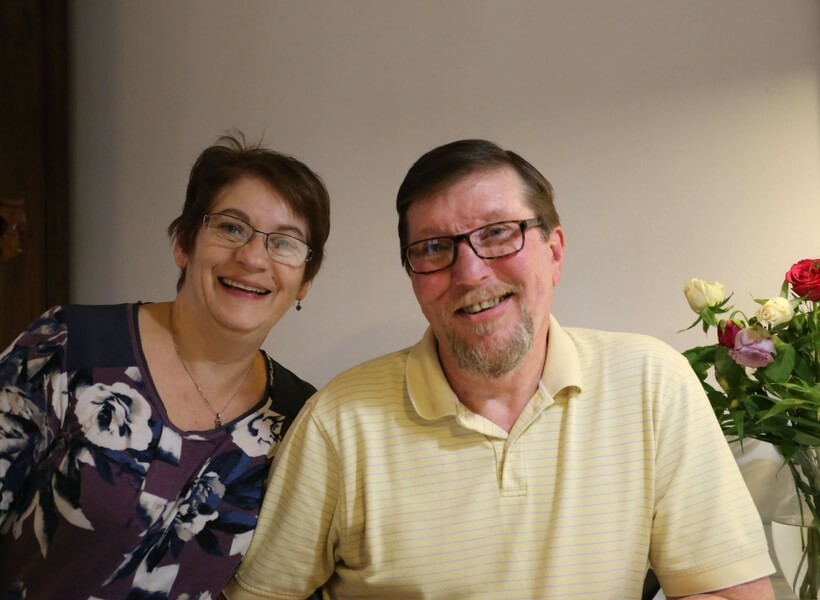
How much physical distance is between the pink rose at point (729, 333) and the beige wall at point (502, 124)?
0.31m

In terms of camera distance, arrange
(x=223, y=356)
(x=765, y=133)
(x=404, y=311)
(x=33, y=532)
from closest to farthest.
→ (x=33, y=532), (x=223, y=356), (x=765, y=133), (x=404, y=311)

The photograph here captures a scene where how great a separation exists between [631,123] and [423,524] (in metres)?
1.13

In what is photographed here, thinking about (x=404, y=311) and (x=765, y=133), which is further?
(x=404, y=311)

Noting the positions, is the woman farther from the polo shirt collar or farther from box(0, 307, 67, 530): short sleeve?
the polo shirt collar

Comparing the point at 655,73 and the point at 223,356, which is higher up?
the point at 655,73

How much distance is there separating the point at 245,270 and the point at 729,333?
1008 mm

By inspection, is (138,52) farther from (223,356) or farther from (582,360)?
(582,360)

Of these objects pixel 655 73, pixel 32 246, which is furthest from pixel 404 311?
pixel 32 246

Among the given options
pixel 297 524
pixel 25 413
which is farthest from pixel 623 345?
pixel 25 413

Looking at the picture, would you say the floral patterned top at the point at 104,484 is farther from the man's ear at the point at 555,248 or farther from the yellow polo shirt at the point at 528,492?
the man's ear at the point at 555,248

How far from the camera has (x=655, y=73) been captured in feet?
6.02

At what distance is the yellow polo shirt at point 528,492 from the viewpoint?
1294mm

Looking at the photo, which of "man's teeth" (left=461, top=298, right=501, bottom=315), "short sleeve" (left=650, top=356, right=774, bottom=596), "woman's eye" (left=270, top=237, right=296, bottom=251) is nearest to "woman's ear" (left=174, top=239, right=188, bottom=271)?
"woman's eye" (left=270, top=237, right=296, bottom=251)

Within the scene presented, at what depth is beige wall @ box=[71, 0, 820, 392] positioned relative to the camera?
176 cm
